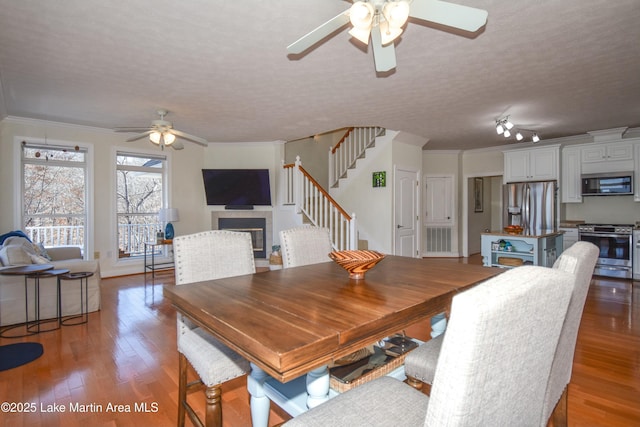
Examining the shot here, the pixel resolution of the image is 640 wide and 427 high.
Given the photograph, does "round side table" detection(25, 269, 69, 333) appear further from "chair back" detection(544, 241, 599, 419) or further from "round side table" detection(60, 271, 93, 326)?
"chair back" detection(544, 241, 599, 419)

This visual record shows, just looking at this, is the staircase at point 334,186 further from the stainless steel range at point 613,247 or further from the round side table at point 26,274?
the stainless steel range at point 613,247

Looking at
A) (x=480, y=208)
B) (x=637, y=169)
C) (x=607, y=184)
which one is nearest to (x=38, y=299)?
(x=607, y=184)

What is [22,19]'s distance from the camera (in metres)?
2.27

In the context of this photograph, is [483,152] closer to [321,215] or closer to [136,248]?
[321,215]

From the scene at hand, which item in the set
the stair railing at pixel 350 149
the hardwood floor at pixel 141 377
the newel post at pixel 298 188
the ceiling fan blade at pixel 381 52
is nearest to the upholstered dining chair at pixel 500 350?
the hardwood floor at pixel 141 377

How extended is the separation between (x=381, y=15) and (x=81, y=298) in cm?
403

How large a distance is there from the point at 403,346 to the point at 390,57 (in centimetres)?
191

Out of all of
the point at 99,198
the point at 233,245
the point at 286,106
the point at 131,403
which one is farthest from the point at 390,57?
the point at 99,198

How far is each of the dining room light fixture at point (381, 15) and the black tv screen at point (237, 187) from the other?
4699 mm

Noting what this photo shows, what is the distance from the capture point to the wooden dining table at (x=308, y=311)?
2.83ft

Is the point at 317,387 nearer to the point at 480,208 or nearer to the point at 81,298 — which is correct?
the point at 81,298

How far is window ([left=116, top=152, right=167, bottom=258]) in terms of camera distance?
5.70 m

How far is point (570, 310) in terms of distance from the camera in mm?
1170

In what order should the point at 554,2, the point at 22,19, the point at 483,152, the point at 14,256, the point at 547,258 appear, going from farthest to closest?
1. the point at 483,152
2. the point at 547,258
3. the point at 14,256
4. the point at 22,19
5. the point at 554,2
